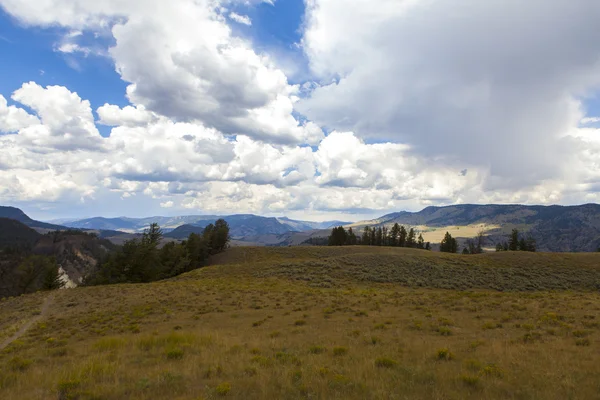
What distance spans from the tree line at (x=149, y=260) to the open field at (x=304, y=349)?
3896 centimetres

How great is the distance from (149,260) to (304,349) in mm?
66168

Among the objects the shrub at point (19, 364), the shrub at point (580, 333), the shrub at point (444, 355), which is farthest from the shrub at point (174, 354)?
the shrub at point (580, 333)

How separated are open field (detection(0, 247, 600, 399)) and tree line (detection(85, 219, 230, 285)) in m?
39.0

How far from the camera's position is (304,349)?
12.6 metres

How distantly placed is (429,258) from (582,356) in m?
49.4

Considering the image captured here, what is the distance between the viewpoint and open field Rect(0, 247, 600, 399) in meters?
8.82

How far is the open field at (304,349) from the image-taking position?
8820 mm

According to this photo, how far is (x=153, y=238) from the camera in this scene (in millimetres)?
76375

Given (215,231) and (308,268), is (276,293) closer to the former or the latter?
(308,268)

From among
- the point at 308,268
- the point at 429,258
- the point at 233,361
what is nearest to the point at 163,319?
the point at 233,361

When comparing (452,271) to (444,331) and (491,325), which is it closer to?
(491,325)

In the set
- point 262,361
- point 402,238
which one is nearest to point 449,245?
point 402,238

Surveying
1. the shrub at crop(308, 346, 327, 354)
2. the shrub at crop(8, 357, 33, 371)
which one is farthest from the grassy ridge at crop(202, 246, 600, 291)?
the shrub at crop(8, 357, 33, 371)

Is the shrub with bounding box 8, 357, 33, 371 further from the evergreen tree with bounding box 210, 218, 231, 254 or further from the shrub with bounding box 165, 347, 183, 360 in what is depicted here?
the evergreen tree with bounding box 210, 218, 231, 254
